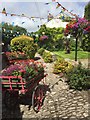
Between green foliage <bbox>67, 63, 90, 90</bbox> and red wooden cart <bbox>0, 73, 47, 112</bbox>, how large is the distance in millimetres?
1328

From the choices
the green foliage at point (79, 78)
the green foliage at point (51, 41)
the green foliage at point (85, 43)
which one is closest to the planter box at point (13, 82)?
the green foliage at point (79, 78)

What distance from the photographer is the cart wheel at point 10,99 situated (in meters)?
8.44

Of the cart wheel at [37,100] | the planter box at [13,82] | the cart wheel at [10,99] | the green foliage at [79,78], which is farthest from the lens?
the green foliage at [79,78]

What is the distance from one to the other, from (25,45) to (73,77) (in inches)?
337

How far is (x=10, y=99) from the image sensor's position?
8.73 m

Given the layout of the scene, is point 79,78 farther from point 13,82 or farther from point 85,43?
point 85,43

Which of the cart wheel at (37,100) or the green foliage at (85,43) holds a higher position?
the green foliage at (85,43)

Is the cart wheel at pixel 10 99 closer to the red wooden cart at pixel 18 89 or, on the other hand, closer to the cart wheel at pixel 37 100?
the red wooden cart at pixel 18 89

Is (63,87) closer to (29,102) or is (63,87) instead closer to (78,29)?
(29,102)

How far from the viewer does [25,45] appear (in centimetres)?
1828

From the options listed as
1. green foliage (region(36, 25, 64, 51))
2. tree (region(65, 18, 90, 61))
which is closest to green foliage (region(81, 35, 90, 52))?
green foliage (region(36, 25, 64, 51))

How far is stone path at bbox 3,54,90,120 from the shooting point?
24.7ft

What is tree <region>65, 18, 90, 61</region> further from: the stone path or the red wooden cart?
the red wooden cart

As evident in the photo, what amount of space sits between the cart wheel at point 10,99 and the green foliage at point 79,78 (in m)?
2.47
